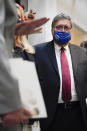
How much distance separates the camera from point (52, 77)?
210 cm

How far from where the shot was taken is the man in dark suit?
208cm

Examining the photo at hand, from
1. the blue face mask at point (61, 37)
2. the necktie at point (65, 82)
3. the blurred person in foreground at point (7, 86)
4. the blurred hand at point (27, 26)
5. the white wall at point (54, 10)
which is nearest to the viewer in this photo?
the blurred person in foreground at point (7, 86)

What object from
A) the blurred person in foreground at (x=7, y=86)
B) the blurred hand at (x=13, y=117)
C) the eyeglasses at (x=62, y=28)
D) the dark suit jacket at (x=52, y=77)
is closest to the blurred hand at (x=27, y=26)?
the blurred person in foreground at (x=7, y=86)

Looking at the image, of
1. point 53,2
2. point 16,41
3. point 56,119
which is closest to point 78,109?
point 56,119

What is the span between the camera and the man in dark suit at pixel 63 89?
6.81 ft

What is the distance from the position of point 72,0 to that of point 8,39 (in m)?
3.32

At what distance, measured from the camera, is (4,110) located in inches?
33.4

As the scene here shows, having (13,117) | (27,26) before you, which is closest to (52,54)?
(27,26)

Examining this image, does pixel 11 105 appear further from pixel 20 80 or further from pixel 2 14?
pixel 2 14

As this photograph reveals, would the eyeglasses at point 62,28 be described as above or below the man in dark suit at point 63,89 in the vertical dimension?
above

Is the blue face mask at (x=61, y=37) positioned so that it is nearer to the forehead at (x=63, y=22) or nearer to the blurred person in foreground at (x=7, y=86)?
the forehead at (x=63, y=22)

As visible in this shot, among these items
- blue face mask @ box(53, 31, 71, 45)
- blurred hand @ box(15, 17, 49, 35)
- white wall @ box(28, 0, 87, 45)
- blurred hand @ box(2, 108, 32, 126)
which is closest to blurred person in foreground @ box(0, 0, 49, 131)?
blurred hand @ box(2, 108, 32, 126)

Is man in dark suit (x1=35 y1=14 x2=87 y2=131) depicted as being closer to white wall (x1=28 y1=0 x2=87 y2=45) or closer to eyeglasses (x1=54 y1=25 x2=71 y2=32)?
eyeglasses (x1=54 y1=25 x2=71 y2=32)

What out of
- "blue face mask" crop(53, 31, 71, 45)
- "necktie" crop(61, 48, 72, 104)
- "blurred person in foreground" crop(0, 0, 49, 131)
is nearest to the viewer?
"blurred person in foreground" crop(0, 0, 49, 131)
